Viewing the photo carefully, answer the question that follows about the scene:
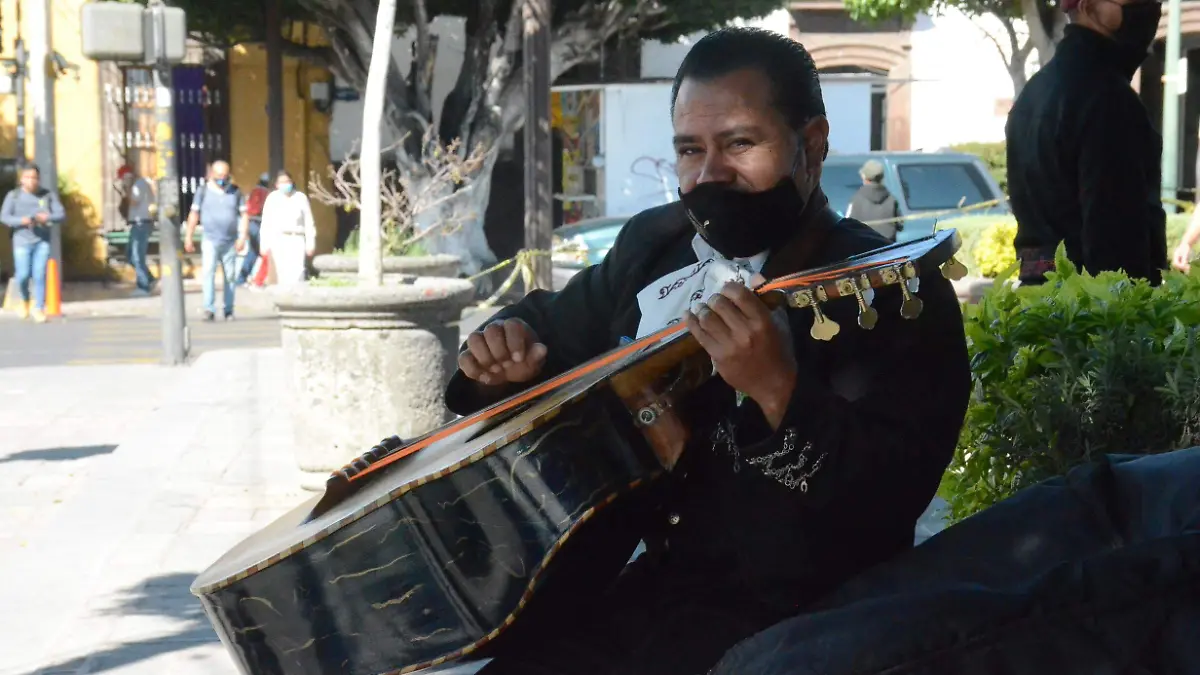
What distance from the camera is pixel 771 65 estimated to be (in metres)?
2.17

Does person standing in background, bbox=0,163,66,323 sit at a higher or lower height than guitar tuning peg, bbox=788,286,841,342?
lower

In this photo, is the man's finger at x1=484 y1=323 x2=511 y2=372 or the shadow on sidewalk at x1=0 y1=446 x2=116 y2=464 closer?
the man's finger at x1=484 y1=323 x2=511 y2=372

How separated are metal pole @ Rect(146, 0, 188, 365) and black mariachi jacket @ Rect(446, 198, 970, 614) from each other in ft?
35.9

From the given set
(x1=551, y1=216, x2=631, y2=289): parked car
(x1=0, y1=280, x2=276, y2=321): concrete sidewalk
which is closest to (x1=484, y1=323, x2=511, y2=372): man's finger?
(x1=551, y1=216, x2=631, y2=289): parked car

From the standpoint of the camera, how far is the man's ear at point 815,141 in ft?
7.29

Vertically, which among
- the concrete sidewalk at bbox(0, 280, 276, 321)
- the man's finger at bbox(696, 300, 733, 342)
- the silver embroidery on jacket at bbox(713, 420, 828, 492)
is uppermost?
the man's finger at bbox(696, 300, 733, 342)

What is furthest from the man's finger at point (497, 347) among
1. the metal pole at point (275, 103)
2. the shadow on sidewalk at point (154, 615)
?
the metal pole at point (275, 103)

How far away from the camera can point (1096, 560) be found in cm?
156

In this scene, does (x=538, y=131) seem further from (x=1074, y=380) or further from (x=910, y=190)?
(x=1074, y=380)

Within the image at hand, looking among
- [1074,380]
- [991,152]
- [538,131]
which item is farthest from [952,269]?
[991,152]

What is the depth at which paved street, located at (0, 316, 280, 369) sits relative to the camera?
13766 millimetres

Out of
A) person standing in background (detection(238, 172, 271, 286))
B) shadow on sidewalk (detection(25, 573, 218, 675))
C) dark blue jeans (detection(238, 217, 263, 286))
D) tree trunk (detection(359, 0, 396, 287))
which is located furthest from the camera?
dark blue jeans (detection(238, 217, 263, 286))

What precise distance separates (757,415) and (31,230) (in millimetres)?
16715

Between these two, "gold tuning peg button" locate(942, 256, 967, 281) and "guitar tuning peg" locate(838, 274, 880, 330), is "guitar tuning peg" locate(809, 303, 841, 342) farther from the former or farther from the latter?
"gold tuning peg button" locate(942, 256, 967, 281)
